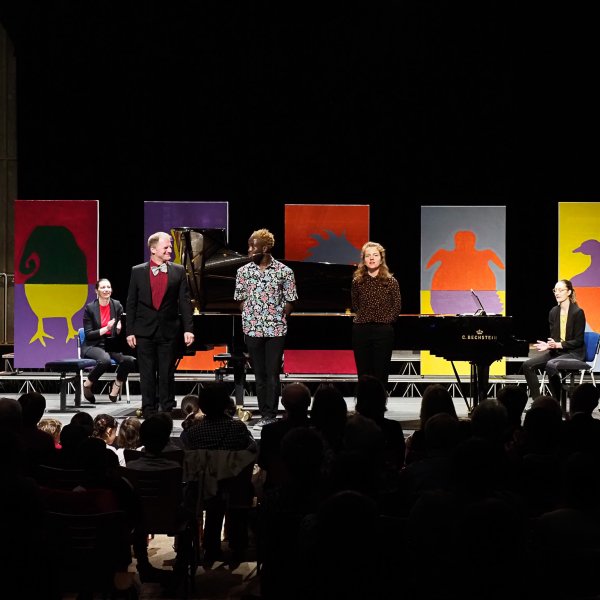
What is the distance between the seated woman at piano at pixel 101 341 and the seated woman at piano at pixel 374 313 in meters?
3.17

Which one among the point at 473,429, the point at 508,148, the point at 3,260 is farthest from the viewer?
the point at 3,260

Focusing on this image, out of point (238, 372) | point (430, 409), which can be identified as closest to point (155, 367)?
point (238, 372)

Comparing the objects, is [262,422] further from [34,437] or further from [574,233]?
[574,233]

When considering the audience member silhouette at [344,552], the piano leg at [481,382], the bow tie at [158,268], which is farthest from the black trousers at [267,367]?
the audience member silhouette at [344,552]

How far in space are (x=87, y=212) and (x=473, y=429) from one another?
→ 717 cm

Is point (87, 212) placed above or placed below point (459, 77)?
below

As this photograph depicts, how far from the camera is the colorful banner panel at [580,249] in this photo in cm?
981

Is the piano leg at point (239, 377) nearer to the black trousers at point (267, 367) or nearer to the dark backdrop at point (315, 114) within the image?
the black trousers at point (267, 367)

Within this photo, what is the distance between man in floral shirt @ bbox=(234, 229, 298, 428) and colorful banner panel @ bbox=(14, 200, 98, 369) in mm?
3817

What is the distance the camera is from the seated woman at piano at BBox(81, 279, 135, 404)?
921 cm

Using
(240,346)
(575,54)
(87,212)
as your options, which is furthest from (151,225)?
(575,54)

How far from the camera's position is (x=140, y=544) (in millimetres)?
3629

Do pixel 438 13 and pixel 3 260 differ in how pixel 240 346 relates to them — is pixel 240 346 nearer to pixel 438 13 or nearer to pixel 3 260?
pixel 438 13

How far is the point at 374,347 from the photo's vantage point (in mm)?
6988
